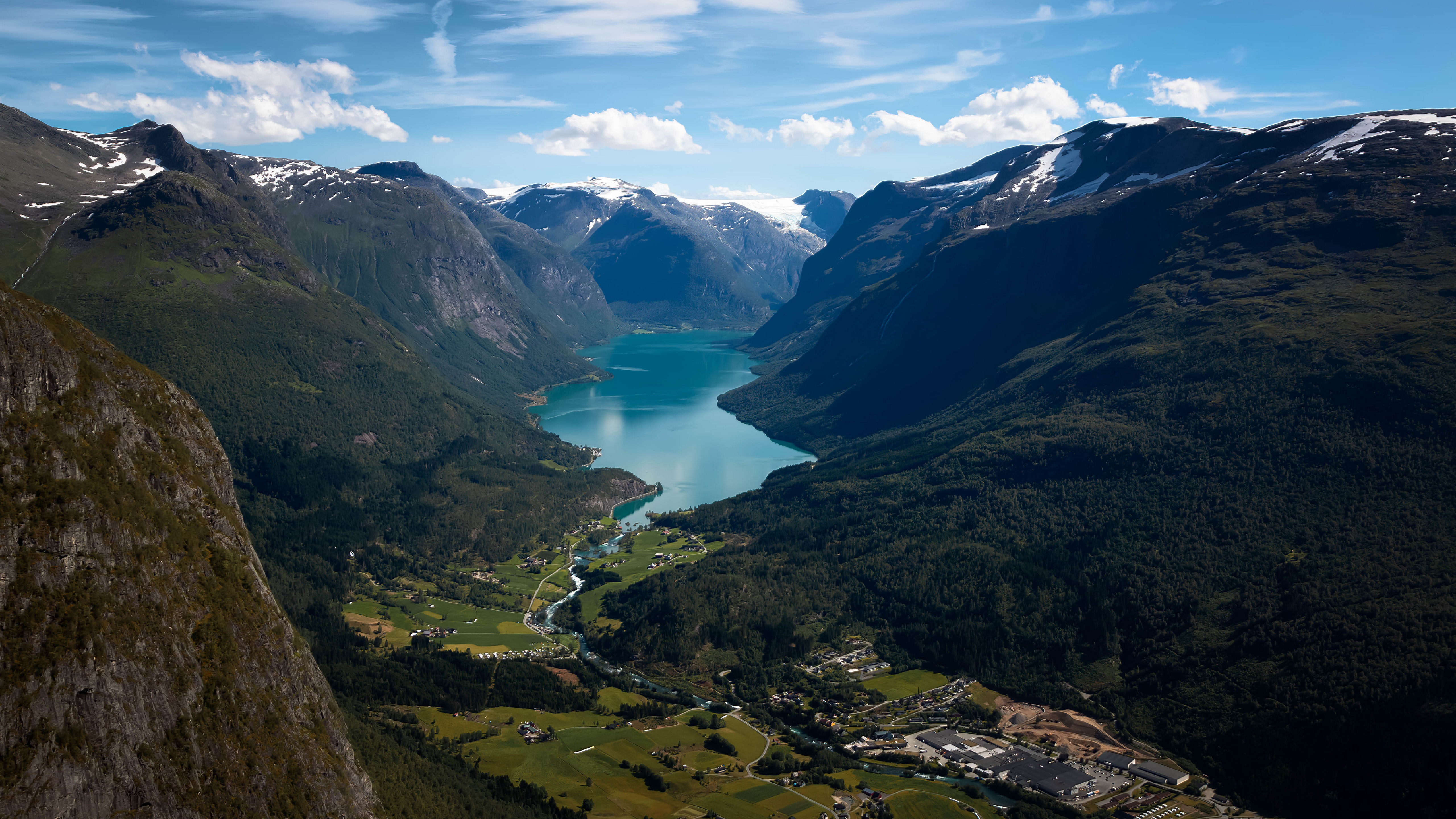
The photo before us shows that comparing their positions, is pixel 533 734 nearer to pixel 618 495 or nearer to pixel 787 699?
pixel 787 699

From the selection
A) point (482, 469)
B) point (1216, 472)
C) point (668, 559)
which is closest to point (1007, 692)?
point (1216, 472)

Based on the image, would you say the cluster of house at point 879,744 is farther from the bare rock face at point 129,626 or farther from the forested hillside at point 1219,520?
the bare rock face at point 129,626

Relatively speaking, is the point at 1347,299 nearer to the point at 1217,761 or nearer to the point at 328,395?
the point at 1217,761

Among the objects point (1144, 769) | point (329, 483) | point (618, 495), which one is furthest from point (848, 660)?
point (329, 483)

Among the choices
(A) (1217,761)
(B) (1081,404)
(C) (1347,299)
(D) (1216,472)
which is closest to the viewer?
(A) (1217,761)

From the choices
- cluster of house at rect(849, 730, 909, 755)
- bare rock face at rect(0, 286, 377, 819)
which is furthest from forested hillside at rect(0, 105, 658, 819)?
cluster of house at rect(849, 730, 909, 755)

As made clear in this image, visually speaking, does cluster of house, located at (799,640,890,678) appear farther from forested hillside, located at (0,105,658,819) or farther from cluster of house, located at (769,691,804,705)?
forested hillside, located at (0,105,658,819)
